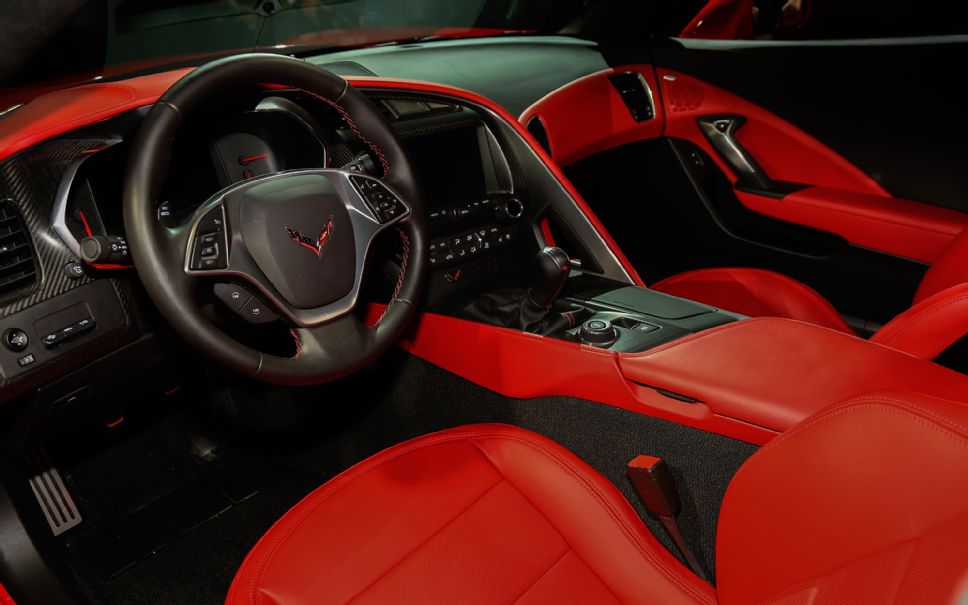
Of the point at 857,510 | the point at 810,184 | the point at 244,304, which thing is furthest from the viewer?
the point at 810,184

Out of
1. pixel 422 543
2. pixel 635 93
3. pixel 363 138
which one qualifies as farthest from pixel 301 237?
pixel 635 93

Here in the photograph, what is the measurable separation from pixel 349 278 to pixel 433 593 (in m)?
0.50

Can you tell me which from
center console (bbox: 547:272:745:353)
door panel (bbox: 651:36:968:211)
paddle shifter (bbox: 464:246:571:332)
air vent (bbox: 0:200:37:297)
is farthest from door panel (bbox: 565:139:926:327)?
air vent (bbox: 0:200:37:297)

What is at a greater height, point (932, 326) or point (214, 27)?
point (214, 27)

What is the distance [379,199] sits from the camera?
4.28ft

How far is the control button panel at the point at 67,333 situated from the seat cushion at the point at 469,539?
44cm

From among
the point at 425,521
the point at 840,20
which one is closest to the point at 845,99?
the point at 840,20

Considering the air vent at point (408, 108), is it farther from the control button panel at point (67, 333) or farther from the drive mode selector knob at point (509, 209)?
the control button panel at point (67, 333)

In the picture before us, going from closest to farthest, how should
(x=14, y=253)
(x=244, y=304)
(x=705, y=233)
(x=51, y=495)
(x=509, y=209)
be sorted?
1. (x=14, y=253)
2. (x=244, y=304)
3. (x=509, y=209)
4. (x=51, y=495)
5. (x=705, y=233)

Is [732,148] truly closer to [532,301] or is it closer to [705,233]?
[705,233]

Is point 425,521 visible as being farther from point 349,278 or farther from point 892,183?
point 892,183

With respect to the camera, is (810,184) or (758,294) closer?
(758,294)

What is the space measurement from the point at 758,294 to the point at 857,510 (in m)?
1.29

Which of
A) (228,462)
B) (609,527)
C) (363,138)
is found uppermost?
(363,138)
